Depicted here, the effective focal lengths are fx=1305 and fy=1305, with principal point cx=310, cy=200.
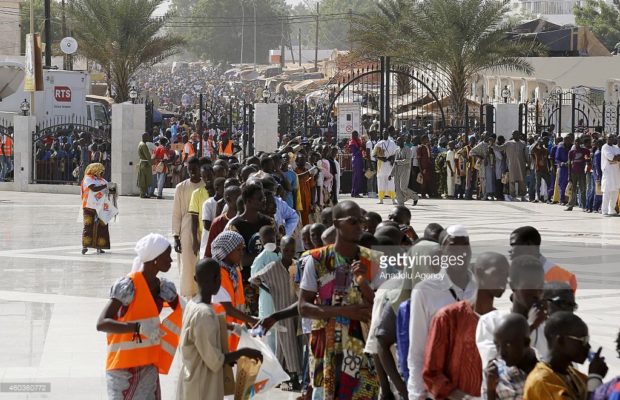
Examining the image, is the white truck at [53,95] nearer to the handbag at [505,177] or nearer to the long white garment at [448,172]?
the long white garment at [448,172]

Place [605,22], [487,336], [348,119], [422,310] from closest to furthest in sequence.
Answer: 1. [487,336]
2. [422,310]
3. [348,119]
4. [605,22]

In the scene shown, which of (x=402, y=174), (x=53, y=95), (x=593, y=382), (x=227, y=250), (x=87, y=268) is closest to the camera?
(x=593, y=382)

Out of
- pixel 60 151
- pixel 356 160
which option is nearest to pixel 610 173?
pixel 356 160

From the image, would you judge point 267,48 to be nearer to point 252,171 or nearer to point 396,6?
point 396,6

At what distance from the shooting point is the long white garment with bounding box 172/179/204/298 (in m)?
11.8

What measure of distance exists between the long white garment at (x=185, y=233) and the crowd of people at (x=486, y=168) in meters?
11.2

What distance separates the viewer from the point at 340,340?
22.4 ft

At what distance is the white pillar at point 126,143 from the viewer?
1093 inches

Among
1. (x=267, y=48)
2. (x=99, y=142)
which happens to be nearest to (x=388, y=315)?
(x=99, y=142)

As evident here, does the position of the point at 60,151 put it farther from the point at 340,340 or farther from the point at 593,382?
the point at 593,382

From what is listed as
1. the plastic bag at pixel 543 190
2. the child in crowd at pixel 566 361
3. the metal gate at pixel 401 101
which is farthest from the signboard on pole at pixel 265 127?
the child in crowd at pixel 566 361

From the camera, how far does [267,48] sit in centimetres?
14538

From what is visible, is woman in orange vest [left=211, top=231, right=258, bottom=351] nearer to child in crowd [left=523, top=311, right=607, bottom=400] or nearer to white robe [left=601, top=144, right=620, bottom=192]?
child in crowd [left=523, top=311, right=607, bottom=400]

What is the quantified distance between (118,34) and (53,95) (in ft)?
14.0
